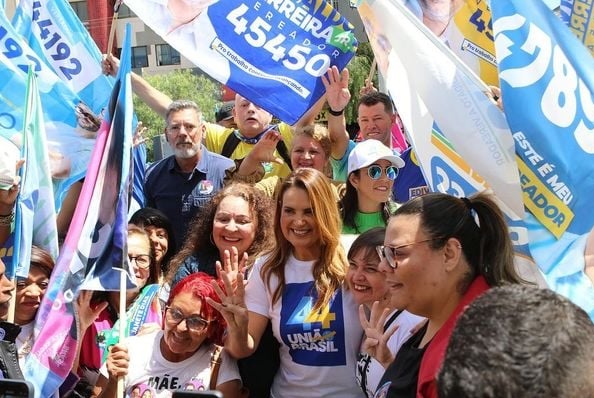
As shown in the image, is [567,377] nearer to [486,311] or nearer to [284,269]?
[486,311]

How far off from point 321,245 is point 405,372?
1239 mm

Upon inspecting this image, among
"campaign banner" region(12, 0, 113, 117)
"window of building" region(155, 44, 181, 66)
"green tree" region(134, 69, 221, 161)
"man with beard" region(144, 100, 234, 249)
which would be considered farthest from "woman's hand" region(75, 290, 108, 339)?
"window of building" region(155, 44, 181, 66)

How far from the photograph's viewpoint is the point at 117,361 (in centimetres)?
348

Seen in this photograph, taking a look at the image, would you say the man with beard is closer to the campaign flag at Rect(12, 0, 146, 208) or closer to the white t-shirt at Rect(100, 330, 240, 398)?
the campaign flag at Rect(12, 0, 146, 208)

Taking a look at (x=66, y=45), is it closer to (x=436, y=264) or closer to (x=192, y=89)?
(x=436, y=264)

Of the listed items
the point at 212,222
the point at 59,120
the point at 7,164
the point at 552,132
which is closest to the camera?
the point at 552,132

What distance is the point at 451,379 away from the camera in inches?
49.7

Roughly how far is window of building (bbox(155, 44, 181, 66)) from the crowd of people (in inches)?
1962

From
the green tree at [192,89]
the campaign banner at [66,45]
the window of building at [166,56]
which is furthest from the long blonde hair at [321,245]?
the window of building at [166,56]

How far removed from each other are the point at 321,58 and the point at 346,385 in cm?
215

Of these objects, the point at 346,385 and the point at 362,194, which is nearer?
the point at 346,385

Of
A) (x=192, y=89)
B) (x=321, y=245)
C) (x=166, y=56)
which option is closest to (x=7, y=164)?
(x=321, y=245)

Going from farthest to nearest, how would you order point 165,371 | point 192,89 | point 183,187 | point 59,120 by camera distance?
point 192,89, point 183,187, point 59,120, point 165,371

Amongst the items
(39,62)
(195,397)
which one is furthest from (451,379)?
(39,62)
